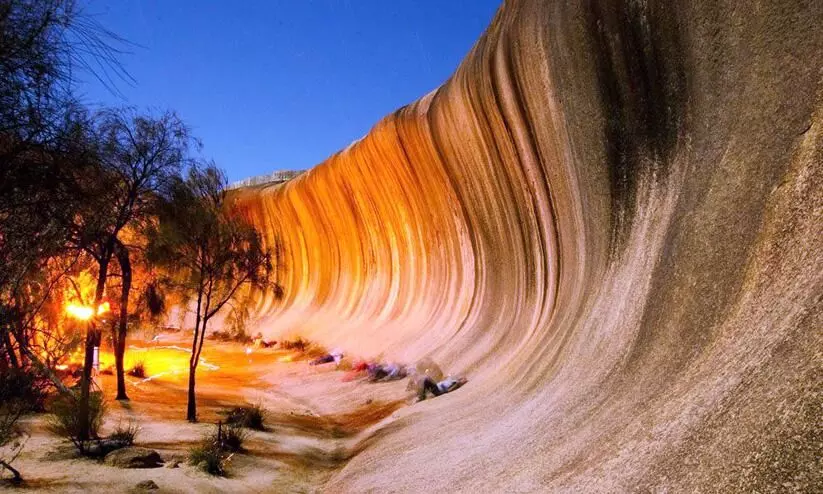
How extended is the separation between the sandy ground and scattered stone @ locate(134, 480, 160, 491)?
98mm

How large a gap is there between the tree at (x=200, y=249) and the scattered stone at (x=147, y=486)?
5292 mm

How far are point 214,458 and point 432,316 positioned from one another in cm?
840

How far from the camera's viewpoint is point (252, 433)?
1079 centimetres

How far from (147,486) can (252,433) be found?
380 cm

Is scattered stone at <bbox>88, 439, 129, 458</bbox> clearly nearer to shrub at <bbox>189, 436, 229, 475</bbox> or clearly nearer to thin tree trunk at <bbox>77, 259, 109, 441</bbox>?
thin tree trunk at <bbox>77, 259, 109, 441</bbox>

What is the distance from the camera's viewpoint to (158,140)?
13.6 meters

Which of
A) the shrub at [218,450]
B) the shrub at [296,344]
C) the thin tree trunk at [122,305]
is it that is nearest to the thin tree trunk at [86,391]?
the shrub at [218,450]

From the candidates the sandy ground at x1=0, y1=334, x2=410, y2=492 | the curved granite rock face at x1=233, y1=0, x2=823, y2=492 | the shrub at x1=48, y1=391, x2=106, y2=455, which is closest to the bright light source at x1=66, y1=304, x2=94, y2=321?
the shrub at x1=48, y1=391, x2=106, y2=455

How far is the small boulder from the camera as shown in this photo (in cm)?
802

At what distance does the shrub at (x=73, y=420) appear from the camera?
8.98 m

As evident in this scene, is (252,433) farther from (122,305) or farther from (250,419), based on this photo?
(122,305)

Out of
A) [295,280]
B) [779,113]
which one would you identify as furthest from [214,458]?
[295,280]

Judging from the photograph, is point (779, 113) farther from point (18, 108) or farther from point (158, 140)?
point (158, 140)

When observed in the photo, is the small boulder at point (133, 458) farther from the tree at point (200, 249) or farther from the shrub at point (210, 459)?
the tree at point (200, 249)
